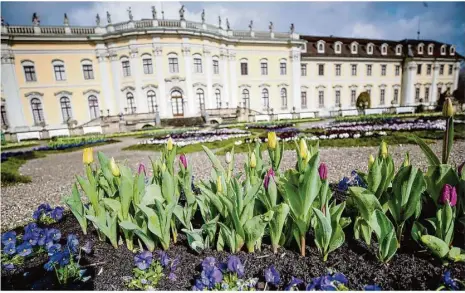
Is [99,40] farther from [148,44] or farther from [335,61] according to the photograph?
[335,61]

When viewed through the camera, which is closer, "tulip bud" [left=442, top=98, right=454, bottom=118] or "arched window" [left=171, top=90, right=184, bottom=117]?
"tulip bud" [left=442, top=98, right=454, bottom=118]

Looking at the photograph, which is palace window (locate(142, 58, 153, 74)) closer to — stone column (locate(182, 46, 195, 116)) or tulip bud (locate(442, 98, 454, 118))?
stone column (locate(182, 46, 195, 116))

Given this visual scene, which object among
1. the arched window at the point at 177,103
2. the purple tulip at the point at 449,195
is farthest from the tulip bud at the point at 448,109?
the arched window at the point at 177,103

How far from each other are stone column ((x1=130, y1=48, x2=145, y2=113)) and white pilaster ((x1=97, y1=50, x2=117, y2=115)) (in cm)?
276

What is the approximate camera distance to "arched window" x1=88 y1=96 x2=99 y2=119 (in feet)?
76.0

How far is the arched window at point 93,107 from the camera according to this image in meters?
23.2

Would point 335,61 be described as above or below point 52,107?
above

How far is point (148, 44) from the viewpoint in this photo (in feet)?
70.7

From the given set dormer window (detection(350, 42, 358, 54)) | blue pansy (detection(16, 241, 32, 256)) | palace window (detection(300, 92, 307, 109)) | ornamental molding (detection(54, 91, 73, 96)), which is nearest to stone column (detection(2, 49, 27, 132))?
ornamental molding (detection(54, 91, 73, 96))

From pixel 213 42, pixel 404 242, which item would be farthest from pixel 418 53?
pixel 404 242

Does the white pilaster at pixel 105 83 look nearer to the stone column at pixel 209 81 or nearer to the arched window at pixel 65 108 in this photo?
the arched window at pixel 65 108

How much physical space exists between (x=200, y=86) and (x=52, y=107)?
13.4 meters

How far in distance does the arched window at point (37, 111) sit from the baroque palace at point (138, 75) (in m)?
0.07

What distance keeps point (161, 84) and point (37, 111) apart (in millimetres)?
11209
